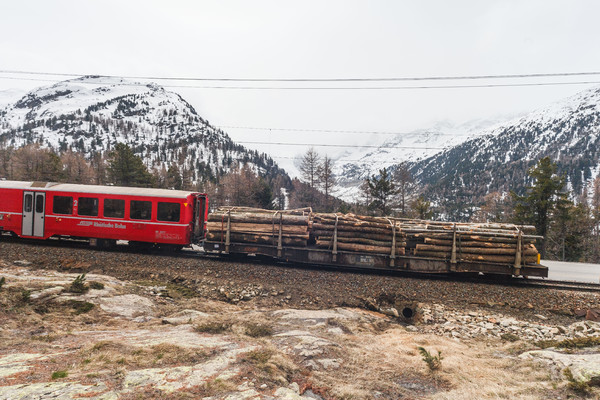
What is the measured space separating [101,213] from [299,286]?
9886 millimetres

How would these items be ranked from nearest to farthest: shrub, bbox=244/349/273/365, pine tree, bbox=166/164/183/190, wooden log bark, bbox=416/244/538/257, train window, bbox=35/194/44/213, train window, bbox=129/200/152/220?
shrub, bbox=244/349/273/365
wooden log bark, bbox=416/244/538/257
train window, bbox=129/200/152/220
train window, bbox=35/194/44/213
pine tree, bbox=166/164/183/190

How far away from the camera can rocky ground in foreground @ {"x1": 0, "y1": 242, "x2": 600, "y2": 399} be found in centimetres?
391

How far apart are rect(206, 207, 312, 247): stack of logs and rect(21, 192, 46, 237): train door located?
27.1ft

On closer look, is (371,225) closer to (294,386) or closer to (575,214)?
(294,386)

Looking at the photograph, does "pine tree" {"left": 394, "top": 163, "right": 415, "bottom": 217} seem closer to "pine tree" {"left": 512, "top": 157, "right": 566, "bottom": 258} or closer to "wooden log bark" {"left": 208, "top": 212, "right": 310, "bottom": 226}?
"pine tree" {"left": 512, "top": 157, "right": 566, "bottom": 258}

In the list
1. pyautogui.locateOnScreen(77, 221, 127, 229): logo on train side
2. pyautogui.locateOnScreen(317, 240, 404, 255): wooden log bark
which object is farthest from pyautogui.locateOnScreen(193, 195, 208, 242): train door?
pyautogui.locateOnScreen(317, 240, 404, 255): wooden log bark

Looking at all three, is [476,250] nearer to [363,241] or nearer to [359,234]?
[363,241]

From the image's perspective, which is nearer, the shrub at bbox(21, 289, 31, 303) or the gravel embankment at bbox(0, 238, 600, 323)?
the shrub at bbox(21, 289, 31, 303)

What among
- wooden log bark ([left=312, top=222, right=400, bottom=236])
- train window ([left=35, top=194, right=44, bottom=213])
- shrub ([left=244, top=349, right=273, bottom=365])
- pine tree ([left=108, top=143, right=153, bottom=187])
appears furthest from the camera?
pine tree ([left=108, top=143, right=153, bottom=187])

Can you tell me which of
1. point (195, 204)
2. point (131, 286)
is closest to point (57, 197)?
point (195, 204)

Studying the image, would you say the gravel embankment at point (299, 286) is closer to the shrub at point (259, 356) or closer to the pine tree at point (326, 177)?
the shrub at point (259, 356)

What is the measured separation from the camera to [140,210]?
1338 centimetres

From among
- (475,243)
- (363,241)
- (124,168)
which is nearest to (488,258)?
(475,243)

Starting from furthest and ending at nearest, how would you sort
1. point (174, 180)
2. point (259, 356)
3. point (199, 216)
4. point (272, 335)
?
point (174, 180) < point (199, 216) < point (272, 335) < point (259, 356)
